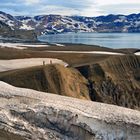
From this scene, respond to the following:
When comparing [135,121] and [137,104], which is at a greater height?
[135,121]

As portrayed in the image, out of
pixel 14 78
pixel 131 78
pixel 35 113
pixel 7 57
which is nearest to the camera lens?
pixel 35 113

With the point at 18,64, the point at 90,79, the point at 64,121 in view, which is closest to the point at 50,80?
the point at 90,79

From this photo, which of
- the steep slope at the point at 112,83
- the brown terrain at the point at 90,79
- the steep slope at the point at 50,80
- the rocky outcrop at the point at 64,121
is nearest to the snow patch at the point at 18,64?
the brown terrain at the point at 90,79

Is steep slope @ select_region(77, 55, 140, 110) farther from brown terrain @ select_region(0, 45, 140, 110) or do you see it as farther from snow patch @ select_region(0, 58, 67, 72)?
snow patch @ select_region(0, 58, 67, 72)

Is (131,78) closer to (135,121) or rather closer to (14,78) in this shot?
(14,78)

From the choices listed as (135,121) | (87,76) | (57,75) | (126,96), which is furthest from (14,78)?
(135,121)

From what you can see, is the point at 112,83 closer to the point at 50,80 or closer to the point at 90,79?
the point at 90,79

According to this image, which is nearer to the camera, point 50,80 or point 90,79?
point 50,80
